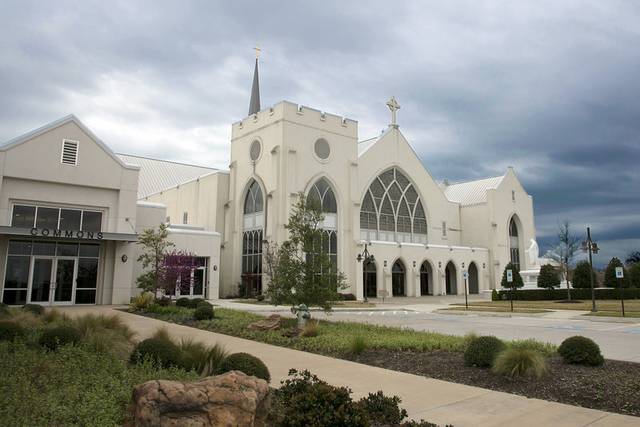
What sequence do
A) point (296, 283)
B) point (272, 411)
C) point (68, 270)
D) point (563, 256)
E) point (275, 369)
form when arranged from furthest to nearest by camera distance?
point (563, 256), point (68, 270), point (296, 283), point (275, 369), point (272, 411)

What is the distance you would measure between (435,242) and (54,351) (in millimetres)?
48696

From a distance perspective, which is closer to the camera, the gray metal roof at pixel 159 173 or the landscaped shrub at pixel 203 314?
the landscaped shrub at pixel 203 314

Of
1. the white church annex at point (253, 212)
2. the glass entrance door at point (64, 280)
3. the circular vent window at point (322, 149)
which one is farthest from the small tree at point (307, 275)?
the circular vent window at point (322, 149)

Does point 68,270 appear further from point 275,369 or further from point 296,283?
point 275,369

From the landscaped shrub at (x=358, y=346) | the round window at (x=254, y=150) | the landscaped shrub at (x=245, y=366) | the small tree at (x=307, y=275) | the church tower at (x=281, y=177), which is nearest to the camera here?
the landscaped shrub at (x=245, y=366)

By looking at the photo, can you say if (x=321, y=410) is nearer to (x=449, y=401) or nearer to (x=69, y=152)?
(x=449, y=401)

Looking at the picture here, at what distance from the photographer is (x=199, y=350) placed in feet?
29.2

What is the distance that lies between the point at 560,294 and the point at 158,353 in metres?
37.1

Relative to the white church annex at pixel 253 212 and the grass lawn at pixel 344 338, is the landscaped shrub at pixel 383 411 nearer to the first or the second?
the grass lawn at pixel 344 338

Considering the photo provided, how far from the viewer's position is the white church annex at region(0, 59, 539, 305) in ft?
90.3

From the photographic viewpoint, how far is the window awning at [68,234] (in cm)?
2505

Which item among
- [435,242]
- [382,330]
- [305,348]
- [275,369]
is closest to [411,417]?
[275,369]

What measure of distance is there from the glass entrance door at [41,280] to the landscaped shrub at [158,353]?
22.2 m

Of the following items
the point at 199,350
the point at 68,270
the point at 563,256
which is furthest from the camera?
the point at 563,256
